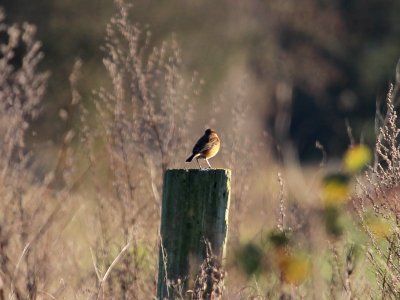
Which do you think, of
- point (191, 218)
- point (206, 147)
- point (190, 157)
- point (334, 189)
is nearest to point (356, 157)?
point (334, 189)

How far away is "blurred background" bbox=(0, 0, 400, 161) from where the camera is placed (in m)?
19.4

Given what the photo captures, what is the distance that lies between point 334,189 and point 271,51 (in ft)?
73.4

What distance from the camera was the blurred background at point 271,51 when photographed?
19406 millimetres

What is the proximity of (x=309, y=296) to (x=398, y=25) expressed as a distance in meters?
26.9

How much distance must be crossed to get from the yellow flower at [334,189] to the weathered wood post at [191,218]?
3014mm

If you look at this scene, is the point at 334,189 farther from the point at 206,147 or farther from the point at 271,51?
the point at 271,51

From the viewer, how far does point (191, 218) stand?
536cm

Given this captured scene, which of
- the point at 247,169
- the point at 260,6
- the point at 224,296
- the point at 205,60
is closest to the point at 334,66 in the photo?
the point at 260,6

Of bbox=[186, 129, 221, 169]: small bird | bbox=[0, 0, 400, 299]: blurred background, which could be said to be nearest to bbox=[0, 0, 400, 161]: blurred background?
bbox=[0, 0, 400, 299]: blurred background

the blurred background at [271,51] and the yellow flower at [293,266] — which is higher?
the blurred background at [271,51]

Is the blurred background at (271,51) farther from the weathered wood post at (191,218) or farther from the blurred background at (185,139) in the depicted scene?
the weathered wood post at (191,218)

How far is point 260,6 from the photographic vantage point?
30.2 metres

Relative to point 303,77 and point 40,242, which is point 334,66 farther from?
point 40,242

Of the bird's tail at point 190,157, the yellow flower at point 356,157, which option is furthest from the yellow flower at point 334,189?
the bird's tail at point 190,157
